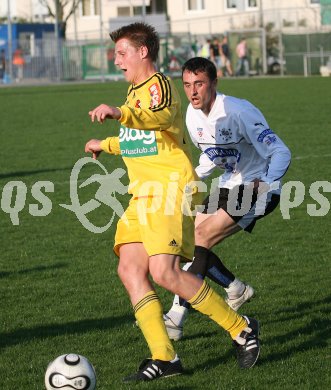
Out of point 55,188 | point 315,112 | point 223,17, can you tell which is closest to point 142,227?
point 55,188

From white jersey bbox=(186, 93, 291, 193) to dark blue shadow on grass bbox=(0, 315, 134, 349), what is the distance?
1.27 m

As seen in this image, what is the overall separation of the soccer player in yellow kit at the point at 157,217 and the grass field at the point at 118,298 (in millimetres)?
213

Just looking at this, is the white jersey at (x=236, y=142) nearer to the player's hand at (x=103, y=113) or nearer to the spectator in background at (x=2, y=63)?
the player's hand at (x=103, y=113)

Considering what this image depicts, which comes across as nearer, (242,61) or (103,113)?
(103,113)

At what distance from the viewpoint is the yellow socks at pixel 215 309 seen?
Result: 18.4 feet

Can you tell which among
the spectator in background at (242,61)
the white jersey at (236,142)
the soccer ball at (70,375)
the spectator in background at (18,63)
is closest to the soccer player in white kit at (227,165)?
the white jersey at (236,142)

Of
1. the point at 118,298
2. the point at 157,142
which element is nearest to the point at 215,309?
the point at 157,142

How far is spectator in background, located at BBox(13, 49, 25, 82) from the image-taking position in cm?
4853

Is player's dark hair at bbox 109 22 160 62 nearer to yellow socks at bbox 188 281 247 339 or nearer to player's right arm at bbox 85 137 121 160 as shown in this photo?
player's right arm at bbox 85 137 121 160

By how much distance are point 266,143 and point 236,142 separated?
0.27m

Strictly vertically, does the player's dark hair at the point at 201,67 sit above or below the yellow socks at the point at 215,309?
above

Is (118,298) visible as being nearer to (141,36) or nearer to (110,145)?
(110,145)

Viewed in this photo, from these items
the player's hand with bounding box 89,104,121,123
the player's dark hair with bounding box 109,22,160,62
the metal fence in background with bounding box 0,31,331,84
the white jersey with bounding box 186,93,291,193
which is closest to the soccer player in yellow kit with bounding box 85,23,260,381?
the player's dark hair with bounding box 109,22,160,62

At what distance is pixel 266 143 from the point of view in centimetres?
677
